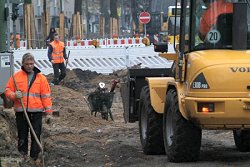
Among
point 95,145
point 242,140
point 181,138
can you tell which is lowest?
point 95,145

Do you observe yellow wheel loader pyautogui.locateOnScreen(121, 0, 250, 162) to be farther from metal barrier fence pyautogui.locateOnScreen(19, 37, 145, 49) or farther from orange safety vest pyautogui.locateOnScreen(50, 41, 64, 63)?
metal barrier fence pyautogui.locateOnScreen(19, 37, 145, 49)

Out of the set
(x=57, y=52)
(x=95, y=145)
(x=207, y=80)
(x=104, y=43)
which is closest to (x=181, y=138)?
(x=207, y=80)

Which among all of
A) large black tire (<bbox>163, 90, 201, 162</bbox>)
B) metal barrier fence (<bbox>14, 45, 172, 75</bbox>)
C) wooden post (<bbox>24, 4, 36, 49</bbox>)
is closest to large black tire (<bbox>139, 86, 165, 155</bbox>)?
large black tire (<bbox>163, 90, 201, 162</bbox>)

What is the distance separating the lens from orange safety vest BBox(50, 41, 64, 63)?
78.4ft

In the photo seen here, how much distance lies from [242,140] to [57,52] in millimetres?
13426

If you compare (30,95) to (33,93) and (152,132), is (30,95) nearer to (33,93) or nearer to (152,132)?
(33,93)

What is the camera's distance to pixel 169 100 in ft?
32.1

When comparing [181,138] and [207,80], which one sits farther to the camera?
[181,138]

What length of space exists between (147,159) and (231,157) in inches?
51.1

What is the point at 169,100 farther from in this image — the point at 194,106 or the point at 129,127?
the point at 129,127

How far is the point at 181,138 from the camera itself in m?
9.39

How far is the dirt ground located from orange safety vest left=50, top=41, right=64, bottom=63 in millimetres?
4883

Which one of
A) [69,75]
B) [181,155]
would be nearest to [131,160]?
[181,155]

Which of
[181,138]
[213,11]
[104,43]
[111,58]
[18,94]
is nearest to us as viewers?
[213,11]
